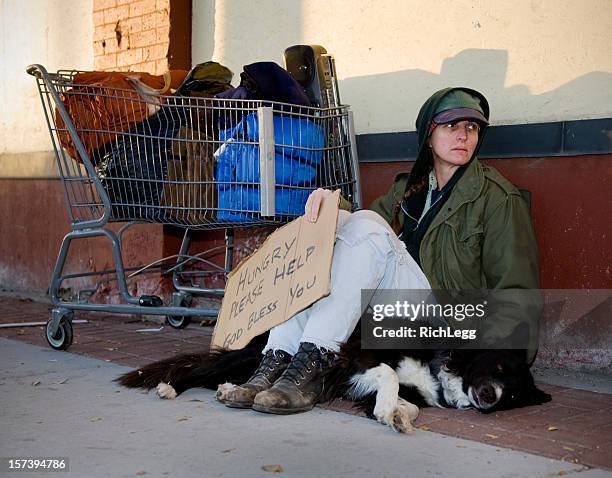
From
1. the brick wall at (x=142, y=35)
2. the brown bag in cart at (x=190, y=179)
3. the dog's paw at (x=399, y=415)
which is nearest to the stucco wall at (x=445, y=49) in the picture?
the brick wall at (x=142, y=35)

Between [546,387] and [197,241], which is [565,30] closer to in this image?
[546,387]

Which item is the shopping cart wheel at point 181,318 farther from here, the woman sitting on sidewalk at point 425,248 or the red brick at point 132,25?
the red brick at point 132,25

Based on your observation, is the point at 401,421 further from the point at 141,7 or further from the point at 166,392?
the point at 141,7

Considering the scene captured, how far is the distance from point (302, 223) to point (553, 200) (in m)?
1.22

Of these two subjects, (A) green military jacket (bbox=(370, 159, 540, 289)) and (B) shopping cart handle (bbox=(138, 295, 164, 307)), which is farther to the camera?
(B) shopping cart handle (bbox=(138, 295, 164, 307))

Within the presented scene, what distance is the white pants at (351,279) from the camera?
10.2ft

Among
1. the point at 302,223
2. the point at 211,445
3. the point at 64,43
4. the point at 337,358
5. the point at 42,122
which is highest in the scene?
the point at 64,43

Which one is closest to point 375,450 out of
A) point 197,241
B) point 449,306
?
point 449,306

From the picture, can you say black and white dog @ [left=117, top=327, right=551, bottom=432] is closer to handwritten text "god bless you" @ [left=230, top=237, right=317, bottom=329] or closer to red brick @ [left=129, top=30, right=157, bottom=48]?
handwritten text "god bless you" @ [left=230, top=237, right=317, bottom=329]

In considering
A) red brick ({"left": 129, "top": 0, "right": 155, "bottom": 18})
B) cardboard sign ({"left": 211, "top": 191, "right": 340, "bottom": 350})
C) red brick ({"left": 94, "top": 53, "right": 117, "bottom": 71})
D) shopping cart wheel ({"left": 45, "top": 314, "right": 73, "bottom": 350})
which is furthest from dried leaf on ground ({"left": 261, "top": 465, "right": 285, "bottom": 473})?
red brick ({"left": 94, "top": 53, "right": 117, "bottom": 71})

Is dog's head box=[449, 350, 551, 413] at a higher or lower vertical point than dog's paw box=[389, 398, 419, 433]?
higher

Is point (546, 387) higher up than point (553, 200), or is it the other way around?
point (553, 200)

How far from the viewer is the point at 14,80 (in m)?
7.39

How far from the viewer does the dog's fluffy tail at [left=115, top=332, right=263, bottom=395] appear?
341cm
